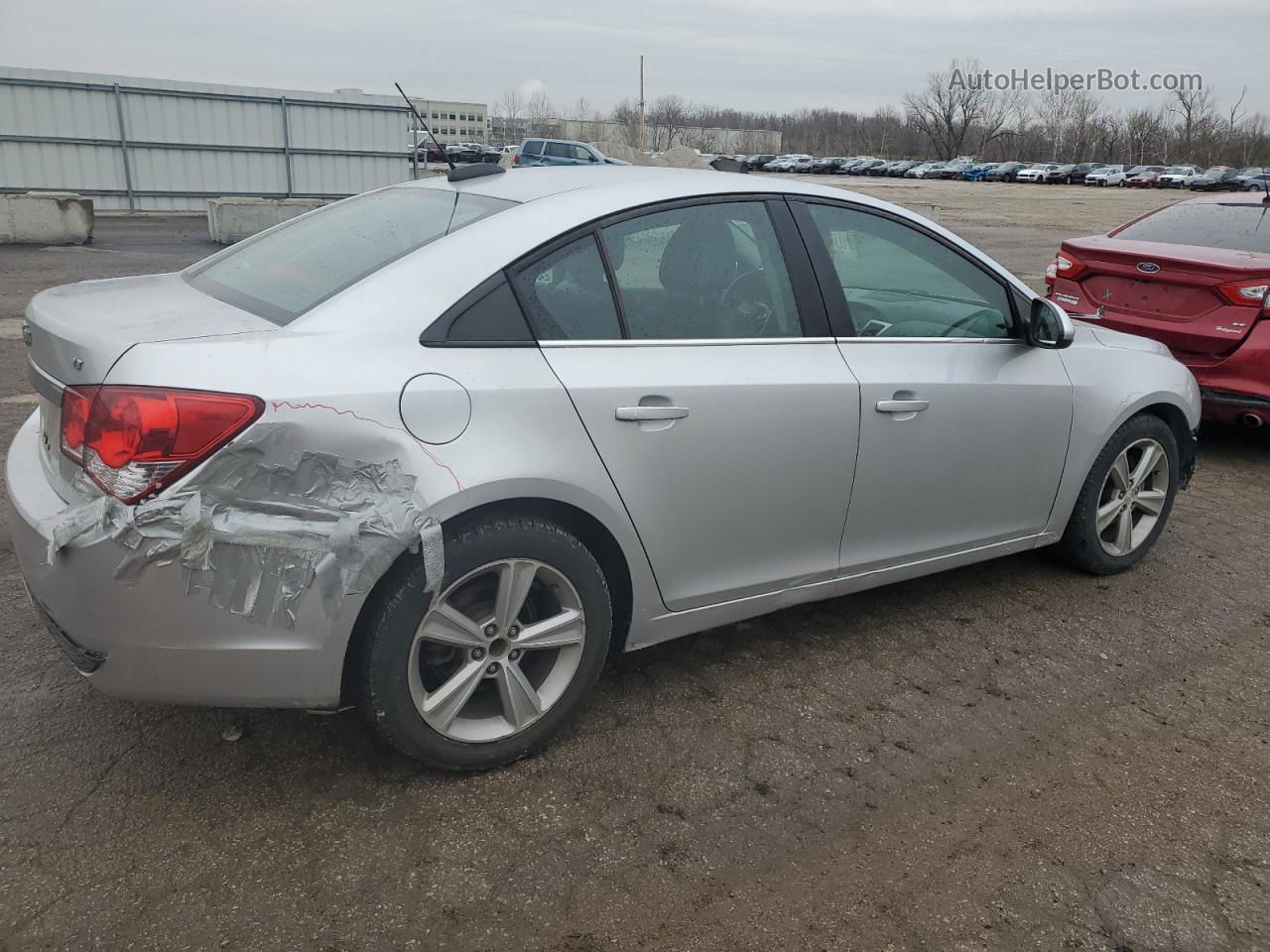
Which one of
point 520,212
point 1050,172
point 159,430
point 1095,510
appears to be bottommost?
point 1050,172

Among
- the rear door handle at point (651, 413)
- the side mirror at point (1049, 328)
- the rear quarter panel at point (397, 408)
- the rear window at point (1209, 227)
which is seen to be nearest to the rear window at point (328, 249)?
the rear quarter panel at point (397, 408)

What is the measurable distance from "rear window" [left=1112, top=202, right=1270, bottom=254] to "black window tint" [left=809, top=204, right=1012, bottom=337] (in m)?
3.56

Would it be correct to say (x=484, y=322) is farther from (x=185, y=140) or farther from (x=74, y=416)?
(x=185, y=140)

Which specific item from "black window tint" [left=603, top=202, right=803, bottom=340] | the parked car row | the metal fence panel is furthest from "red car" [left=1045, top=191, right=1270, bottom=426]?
the parked car row

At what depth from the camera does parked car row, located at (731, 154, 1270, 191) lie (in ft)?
225

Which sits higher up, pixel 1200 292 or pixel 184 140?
pixel 1200 292

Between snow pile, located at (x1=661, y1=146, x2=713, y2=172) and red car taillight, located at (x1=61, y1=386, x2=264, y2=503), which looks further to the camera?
snow pile, located at (x1=661, y1=146, x2=713, y2=172)

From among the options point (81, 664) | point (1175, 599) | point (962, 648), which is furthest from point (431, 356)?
point (1175, 599)

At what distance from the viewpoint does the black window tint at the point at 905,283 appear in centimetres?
360

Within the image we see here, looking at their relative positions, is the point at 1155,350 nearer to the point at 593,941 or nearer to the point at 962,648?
the point at 962,648

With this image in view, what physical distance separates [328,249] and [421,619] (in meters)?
1.26

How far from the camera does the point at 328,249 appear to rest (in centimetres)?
320

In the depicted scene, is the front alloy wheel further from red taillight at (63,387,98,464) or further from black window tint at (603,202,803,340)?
red taillight at (63,387,98,464)

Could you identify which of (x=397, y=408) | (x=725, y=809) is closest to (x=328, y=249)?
(x=397, y=408)
